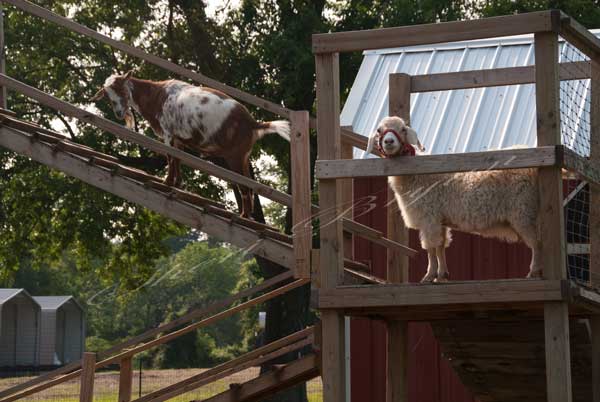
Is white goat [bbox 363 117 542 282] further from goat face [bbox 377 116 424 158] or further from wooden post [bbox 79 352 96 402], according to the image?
wooden post [bbox 79 352 96 402]

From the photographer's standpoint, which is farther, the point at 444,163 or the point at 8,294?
the point at 8,294

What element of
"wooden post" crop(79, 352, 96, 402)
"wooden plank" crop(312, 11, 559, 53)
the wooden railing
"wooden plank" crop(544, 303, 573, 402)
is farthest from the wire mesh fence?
"wooden post" crop(79, 352, 96, 402)

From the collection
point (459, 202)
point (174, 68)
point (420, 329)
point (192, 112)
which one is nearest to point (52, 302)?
point (420, 329)

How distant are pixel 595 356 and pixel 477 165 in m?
2.25

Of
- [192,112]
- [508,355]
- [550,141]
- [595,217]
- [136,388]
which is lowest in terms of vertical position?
[136,388]

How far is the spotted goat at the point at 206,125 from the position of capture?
13562mm

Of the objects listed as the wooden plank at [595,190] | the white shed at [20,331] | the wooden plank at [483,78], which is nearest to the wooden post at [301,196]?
the wooden plank at [483,78]

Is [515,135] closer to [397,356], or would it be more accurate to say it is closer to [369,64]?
[369,64]

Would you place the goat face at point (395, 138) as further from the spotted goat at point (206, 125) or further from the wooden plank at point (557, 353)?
the spotted goat at point (206, 125)

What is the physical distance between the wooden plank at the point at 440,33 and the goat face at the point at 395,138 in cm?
59

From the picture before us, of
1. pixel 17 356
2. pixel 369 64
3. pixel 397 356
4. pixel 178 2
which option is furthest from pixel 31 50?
pixel 17 356

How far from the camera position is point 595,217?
10672 mm

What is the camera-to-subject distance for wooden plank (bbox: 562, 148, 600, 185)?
30.2 feet

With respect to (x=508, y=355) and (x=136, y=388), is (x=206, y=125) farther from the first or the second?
(x=136, y=388)
